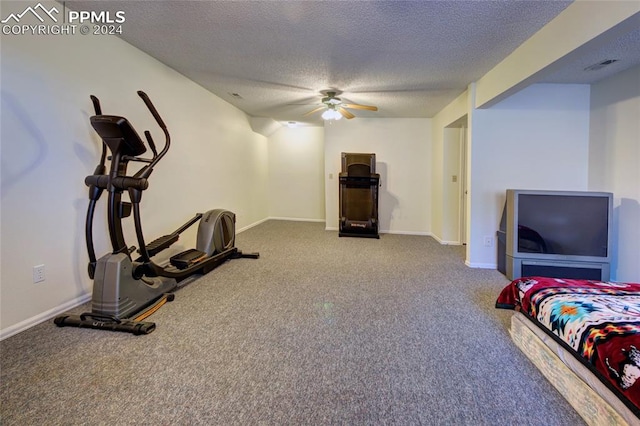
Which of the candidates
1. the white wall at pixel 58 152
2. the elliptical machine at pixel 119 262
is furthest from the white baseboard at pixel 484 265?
the white wall at pixel 58 152

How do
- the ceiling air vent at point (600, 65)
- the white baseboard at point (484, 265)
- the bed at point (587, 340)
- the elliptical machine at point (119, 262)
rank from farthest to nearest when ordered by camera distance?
the white baseboard at point (484, 265) → the ceiling air vent at point (600, 65) → the elliptical machine at point (119, 262) → the bed at point (587, 340)

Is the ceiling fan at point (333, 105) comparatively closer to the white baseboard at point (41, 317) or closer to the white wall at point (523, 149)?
the white wall at point (523, 149)

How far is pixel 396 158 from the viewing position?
226 inches

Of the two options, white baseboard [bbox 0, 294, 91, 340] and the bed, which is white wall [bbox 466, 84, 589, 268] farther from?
white baseboard [bbox 0, 294, 91, 340]

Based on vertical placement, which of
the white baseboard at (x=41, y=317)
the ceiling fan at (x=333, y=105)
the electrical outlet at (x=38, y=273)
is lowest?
the white baseboard at (x=41, y=317)

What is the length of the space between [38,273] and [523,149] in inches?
191

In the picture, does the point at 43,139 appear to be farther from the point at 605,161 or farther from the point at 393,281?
the point at 605,161

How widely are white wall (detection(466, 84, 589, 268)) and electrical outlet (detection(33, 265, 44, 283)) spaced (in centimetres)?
424

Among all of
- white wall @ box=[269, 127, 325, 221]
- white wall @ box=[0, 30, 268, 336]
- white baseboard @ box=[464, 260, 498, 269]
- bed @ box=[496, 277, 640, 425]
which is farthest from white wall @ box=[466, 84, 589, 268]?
white wall @ box=[269, 127, 325, 221]

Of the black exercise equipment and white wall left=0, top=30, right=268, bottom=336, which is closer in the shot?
white wall left=0, top=30, right=268, bottom=336

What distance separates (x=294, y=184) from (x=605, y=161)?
5589 millimetres

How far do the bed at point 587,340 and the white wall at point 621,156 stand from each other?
138 centimetres

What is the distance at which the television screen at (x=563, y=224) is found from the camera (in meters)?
2.84

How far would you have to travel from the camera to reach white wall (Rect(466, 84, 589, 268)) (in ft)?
11.0
